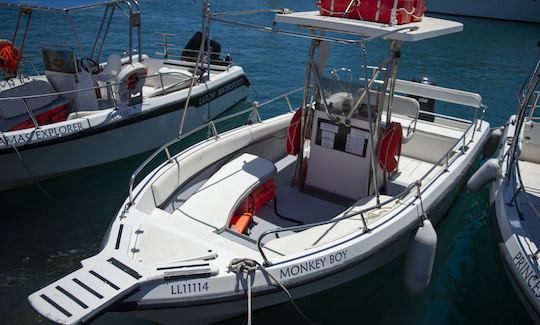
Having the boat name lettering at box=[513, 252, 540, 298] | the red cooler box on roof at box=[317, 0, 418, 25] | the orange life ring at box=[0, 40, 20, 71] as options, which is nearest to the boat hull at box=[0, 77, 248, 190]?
the orange life ring at box=[0, 40, 20, 71]

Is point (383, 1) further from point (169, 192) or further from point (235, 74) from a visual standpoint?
Result: point (235, 74)

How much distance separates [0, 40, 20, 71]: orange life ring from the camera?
878 cm

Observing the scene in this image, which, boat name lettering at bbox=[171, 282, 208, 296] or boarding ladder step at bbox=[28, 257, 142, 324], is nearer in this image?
boarding ladder step at bbox=[28, 257, 142, 324]

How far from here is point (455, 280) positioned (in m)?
6.55

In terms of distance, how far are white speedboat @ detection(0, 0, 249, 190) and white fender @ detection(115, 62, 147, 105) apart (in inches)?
0.7

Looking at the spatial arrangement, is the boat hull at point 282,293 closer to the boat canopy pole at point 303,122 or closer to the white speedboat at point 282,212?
the white speedboat at point 282,212

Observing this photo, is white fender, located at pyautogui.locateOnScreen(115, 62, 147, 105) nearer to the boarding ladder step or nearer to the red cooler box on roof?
the red cooler box on roof

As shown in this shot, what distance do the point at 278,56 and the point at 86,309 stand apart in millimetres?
16727

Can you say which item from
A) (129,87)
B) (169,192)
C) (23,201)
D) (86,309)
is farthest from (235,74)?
(86,309)

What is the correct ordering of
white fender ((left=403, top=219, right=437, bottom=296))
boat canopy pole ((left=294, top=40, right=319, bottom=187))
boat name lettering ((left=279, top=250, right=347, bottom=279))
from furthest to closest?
boat canopy pole ((left=294, top=40, right=319, bottom=187)) → white fender ((left=403, top=219, right=437, bottom=296)) → boat name lettering ((left=279, top=250, right=347, bottom=279))

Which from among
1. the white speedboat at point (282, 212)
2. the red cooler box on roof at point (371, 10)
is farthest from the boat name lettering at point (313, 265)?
the red cooler box on roof at point (371, 10)

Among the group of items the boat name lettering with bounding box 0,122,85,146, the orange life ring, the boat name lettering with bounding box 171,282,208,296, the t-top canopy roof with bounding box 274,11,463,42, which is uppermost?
the t-top canopy roof with bounding box 274,11,463,42

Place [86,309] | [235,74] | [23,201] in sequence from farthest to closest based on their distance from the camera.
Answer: [235,74] < [23,201] < [86,309]

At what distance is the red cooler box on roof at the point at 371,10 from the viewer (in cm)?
527
